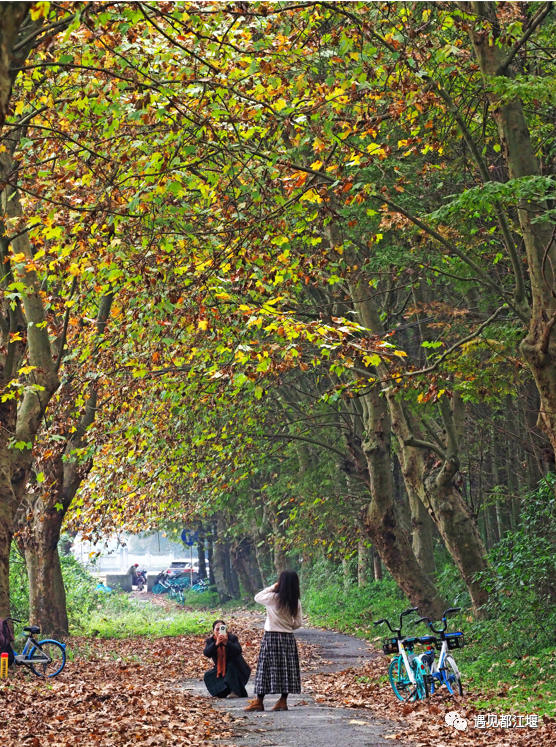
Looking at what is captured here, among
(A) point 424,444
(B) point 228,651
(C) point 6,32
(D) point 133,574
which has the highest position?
(C) point 6,32

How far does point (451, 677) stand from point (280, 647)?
206 cm

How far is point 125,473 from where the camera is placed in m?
17.2

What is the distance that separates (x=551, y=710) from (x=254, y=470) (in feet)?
39.5

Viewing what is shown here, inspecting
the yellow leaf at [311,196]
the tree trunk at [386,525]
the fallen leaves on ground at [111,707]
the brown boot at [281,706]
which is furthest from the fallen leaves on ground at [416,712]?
the yellow leaf at [311,196]

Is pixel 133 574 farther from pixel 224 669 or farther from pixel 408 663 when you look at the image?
pixel 408 663

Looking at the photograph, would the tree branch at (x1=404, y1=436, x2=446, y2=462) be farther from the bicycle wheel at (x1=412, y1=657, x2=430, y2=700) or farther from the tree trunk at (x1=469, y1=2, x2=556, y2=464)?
the bicycle wheel at (x1=412, y1=657, x2=430, y2=700)

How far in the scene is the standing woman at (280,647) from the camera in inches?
416

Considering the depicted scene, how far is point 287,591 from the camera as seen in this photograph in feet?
34.9

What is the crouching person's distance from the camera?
12.1 metres

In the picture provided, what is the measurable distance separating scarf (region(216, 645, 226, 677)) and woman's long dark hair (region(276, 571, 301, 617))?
5.81 ft

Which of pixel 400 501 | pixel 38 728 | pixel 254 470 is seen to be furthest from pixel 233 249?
pixel 400 501
